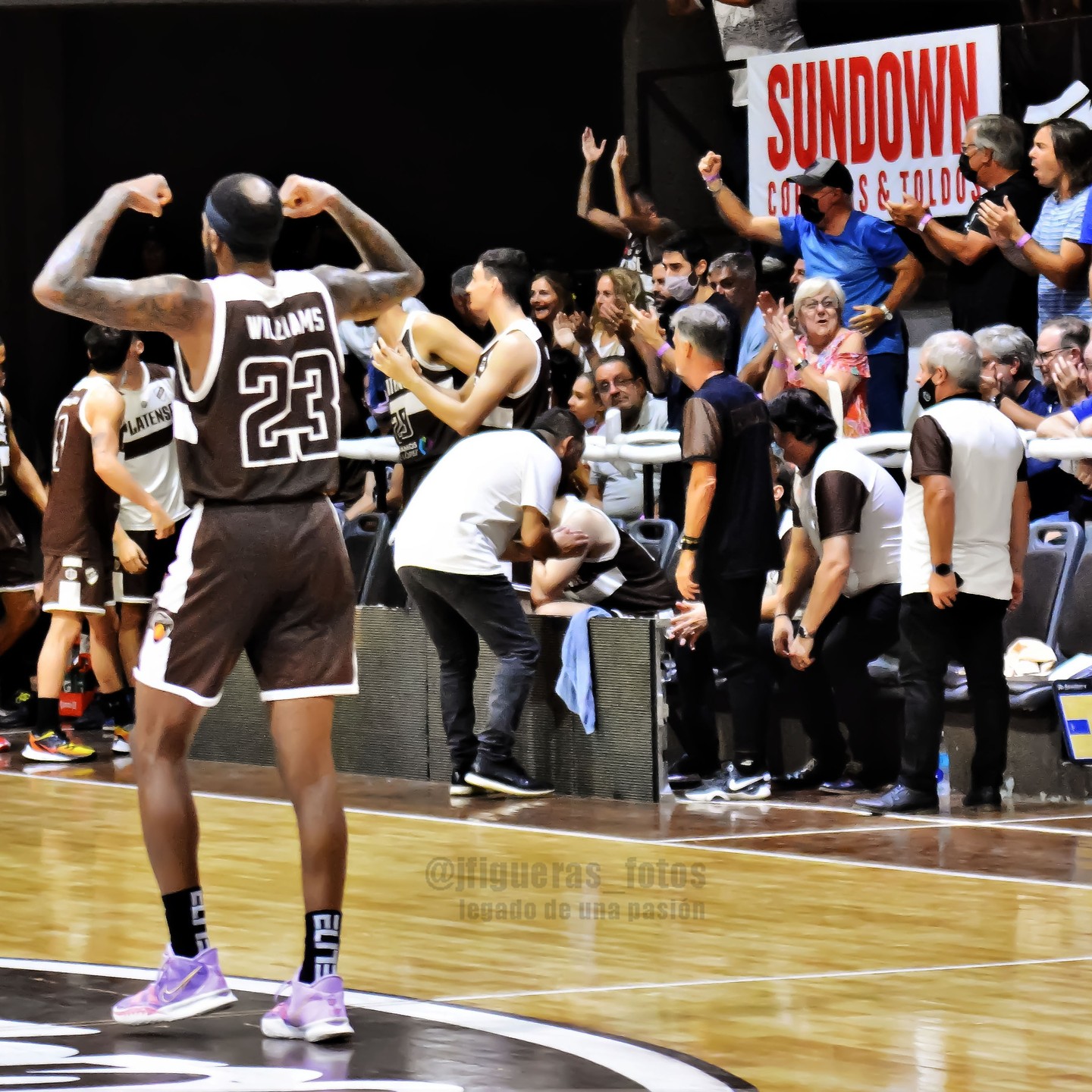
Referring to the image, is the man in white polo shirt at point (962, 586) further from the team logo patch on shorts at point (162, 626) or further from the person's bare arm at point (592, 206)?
the person's bare arm at point (592, 206)

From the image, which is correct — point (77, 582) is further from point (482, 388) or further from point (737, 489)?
point (737, 489)

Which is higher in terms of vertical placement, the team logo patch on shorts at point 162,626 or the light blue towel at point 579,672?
the team logo patch on shorts at point 162,626

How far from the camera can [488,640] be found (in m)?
7.86

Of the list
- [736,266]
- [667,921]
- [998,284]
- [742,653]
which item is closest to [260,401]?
[667,921]

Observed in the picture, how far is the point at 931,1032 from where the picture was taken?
4.24 meters

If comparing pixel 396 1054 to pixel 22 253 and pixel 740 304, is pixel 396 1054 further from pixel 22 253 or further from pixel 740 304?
pixel 22 253

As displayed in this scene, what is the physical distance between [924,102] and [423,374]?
3.64 meters

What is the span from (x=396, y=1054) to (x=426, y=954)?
111 cm

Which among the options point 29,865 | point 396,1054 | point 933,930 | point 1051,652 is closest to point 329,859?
point 396,1054

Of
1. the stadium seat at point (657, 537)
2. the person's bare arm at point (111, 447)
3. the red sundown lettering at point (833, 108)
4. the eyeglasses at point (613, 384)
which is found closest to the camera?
the person's bare arm at point (111, 447)

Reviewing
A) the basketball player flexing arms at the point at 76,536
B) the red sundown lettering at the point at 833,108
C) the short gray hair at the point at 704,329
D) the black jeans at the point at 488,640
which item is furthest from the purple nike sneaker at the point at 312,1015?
the red sundown lettering at the point at 833,108

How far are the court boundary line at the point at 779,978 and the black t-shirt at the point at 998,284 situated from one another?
490cm

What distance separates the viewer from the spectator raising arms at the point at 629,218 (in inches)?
447

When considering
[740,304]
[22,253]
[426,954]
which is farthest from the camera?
[22,253]
